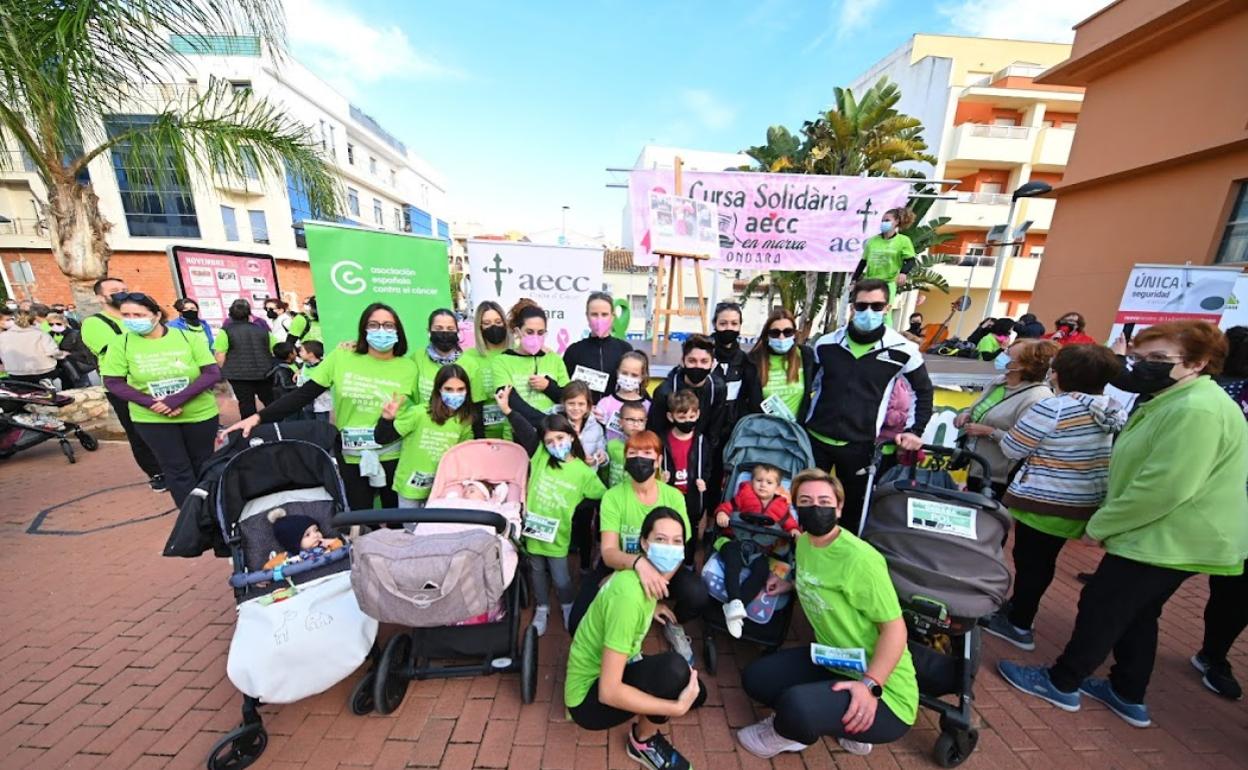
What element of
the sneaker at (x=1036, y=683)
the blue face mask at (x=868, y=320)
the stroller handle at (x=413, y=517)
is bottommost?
the sneaker at (x=1036, y=683)

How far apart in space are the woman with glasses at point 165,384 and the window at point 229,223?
2315cm

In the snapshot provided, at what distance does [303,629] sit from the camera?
6.09 ft

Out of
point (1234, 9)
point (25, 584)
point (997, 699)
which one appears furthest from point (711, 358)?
point (1234, 9)

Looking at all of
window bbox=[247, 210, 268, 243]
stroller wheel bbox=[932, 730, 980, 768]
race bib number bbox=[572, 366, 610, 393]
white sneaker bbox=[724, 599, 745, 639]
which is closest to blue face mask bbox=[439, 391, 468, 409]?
race bib number bbox=[572, 366, 610, 393]

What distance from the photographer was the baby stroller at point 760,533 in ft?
7.81

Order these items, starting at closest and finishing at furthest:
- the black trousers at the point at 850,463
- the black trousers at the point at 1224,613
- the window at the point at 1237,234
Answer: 1. the black trousers at the point at 1224,613
2. the black trousers at the point at 850,463
3. the window at the point at 1237,234

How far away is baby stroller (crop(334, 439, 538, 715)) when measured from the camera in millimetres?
1803

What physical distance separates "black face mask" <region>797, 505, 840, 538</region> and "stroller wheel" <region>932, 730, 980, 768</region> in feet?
3.51

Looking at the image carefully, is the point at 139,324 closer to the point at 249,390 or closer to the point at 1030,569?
the point at 249,390

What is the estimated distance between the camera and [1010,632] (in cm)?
275

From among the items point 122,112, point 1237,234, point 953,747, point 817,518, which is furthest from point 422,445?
point 1237,234

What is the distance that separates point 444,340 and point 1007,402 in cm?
403

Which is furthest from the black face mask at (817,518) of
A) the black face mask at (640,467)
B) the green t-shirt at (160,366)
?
the green t-shirt at (160,366)

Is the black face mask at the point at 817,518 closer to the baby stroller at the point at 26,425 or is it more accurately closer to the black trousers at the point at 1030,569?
the black trousers at the point at 1030,569
